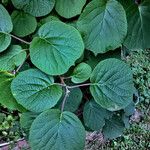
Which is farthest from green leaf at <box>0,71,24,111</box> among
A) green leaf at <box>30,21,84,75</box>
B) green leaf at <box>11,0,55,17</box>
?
green leaf at <box>11,0,55,17</box>

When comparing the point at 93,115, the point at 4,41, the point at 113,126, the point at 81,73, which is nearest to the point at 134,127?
the point at 113,126

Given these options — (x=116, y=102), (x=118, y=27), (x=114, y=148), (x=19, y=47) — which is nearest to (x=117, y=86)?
(x=116, y=102)

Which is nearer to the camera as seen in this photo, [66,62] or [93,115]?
[66,62]

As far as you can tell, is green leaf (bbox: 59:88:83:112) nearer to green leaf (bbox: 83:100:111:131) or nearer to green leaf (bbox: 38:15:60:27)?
green leaf (bbox: 83:100:111:131)

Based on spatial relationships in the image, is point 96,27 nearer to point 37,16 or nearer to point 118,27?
point 118,27

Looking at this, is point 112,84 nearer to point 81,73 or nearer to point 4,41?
point 81,73

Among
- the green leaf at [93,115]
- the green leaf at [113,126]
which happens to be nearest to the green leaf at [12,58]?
the green leaf at [93,115]
